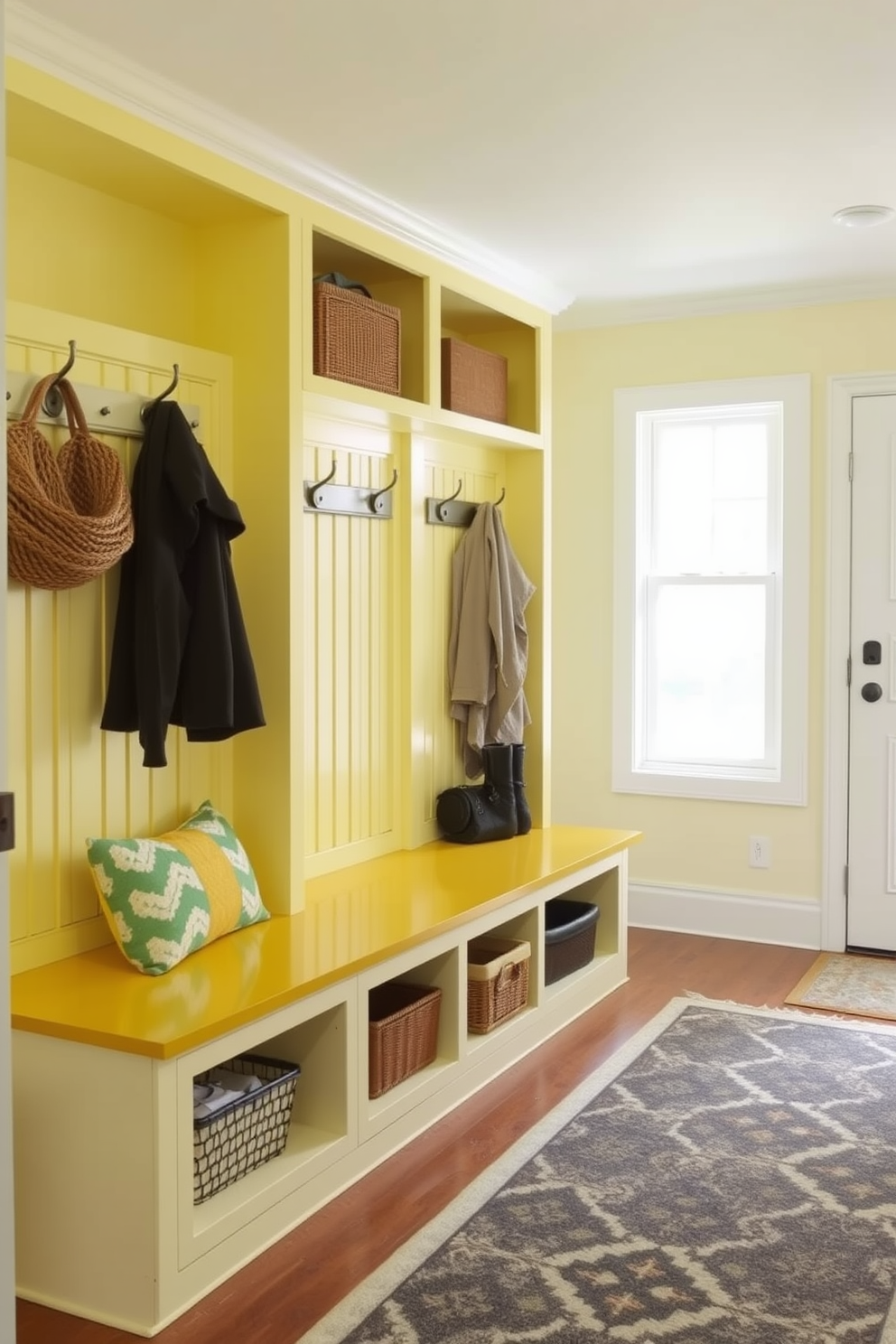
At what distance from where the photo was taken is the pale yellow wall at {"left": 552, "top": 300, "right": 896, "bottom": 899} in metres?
4.75

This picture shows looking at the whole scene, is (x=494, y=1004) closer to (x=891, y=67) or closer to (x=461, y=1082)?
(x=461, y=1082)

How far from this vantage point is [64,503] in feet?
8.61

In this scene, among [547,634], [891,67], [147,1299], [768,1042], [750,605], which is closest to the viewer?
[147,1299]

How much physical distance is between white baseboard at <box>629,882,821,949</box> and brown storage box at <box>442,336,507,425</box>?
201cm

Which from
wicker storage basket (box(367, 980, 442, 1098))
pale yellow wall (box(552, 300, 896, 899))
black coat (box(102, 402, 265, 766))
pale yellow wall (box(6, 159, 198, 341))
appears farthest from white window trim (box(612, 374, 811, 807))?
black coat (box(102, 402, 265, 766))

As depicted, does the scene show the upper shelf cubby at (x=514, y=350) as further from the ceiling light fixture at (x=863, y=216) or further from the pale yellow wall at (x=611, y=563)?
the ceiling light fixture at (x=863, y=216)

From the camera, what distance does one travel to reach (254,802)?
331cm

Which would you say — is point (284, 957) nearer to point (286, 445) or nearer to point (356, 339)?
point (286, 445)

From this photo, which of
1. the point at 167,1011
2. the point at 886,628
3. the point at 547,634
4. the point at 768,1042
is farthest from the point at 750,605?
the point at 167,1011

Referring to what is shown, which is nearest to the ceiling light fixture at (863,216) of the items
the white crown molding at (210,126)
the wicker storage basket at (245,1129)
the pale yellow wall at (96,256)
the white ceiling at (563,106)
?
the white ceiling at (563,106)

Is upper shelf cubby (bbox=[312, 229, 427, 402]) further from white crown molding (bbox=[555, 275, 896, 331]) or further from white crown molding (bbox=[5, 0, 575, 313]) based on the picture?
white crown molding (bbox=[555, 275, 896, 331])

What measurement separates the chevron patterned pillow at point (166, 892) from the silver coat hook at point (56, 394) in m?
0.92

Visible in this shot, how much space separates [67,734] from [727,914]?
302cm

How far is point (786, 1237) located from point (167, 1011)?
51.9 inches
